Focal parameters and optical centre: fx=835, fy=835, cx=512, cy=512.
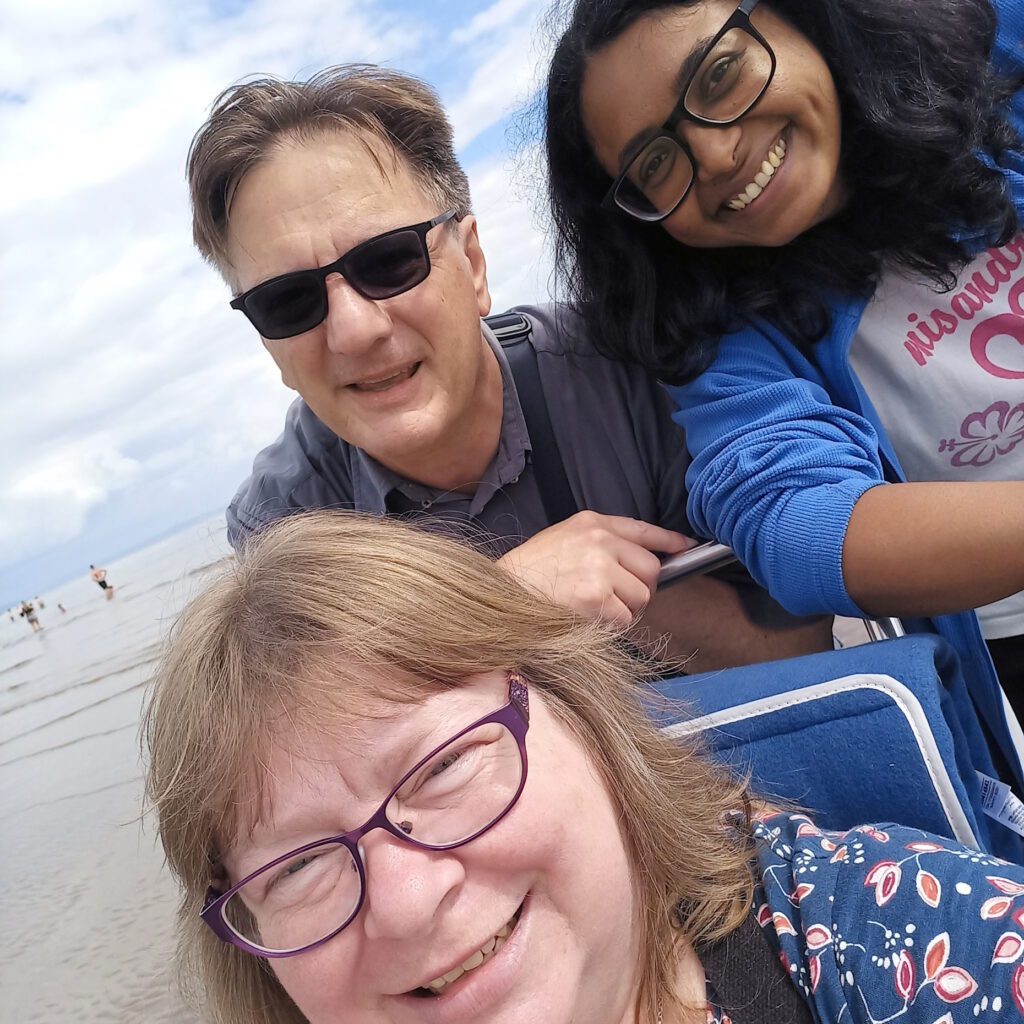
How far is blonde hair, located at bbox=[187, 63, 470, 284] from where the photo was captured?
2039mm

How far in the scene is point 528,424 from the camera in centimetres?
223

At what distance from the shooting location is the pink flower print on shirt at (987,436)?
1676 millimetres

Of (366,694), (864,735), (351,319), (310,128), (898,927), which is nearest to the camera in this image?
(898,927)

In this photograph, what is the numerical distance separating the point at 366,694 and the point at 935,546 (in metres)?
0.96

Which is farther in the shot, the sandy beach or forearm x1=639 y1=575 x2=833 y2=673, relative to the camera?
the sandy beach

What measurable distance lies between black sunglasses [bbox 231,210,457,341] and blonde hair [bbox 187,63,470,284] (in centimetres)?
24

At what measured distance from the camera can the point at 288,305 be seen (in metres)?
1.96

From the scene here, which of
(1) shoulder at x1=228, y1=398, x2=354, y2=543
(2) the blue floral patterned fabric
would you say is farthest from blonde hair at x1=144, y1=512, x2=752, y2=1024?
(1) shoulder at x1=228, y1=398, x2=354, y2=543

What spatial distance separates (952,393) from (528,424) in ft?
3.30

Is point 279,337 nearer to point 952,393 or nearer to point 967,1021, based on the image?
point 952,393

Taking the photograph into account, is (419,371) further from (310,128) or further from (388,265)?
(310,128)

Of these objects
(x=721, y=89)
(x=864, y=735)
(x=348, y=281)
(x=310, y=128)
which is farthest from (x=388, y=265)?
(x=864, y=735)

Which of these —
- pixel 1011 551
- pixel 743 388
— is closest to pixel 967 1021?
pixel 1011 551

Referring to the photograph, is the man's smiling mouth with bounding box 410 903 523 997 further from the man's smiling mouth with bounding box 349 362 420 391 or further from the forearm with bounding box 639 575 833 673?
the man's smiling mouth with bounding box 349 362 420 391
